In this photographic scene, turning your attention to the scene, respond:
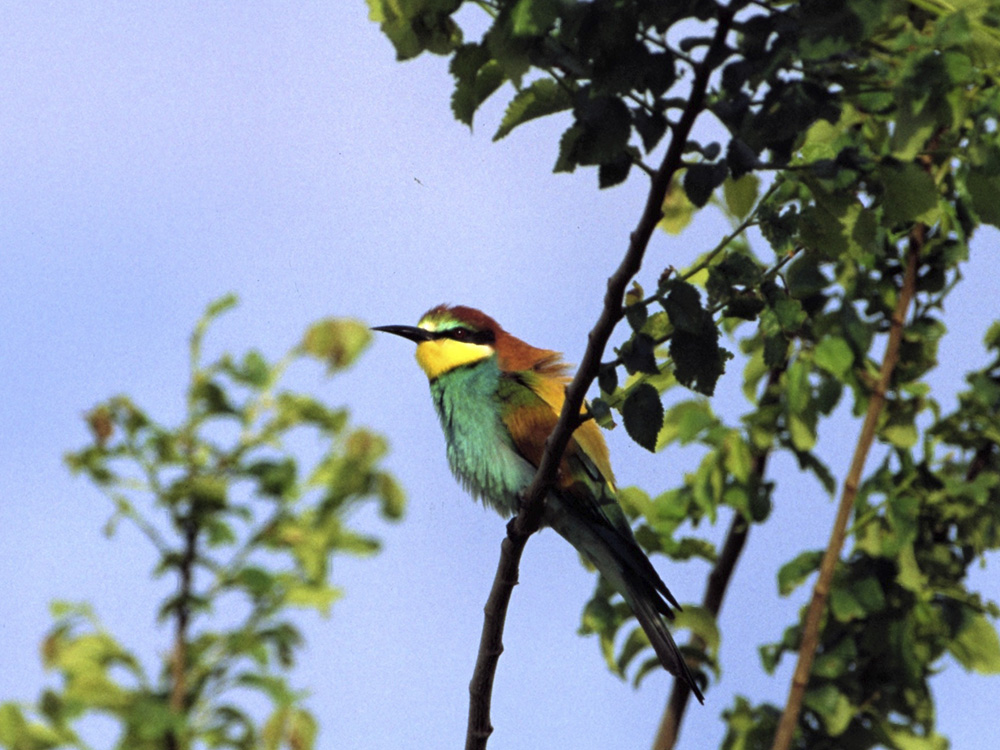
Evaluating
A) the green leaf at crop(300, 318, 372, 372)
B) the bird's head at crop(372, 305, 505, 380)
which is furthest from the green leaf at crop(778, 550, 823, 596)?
the green leaf at crop(300, 318, 372, 372)

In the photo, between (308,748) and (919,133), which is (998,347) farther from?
(308,748)

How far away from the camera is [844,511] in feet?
9.91

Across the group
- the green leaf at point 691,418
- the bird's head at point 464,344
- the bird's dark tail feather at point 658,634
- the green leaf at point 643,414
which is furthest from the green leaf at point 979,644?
the green leaf at point 643,414

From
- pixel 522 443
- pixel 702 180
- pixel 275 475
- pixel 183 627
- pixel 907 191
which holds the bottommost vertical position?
pixel 183 627

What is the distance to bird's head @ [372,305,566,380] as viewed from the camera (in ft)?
12.5

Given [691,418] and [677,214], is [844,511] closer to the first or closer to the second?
[691,418]

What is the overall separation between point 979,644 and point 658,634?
2.76 ft

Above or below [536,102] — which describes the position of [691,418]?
above

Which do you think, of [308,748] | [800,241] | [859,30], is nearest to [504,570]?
[308,748]

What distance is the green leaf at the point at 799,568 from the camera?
322cm

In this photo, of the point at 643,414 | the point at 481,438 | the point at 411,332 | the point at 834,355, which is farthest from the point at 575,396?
the point at 411,332

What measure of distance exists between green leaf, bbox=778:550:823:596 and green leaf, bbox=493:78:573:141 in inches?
74.5

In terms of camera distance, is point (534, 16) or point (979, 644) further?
point (979, 644)

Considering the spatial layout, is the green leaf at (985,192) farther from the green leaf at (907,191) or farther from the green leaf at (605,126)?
the green leaf at (605,126)
